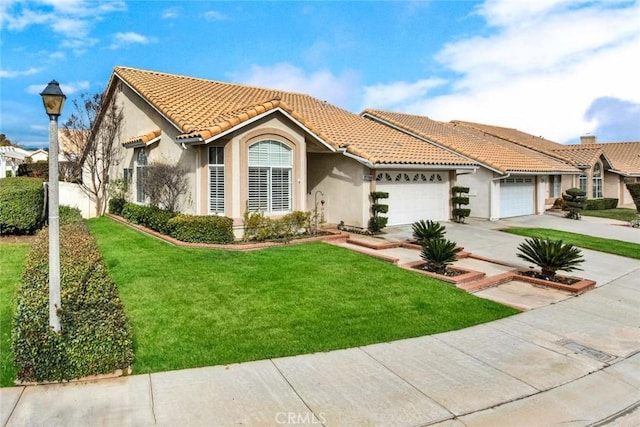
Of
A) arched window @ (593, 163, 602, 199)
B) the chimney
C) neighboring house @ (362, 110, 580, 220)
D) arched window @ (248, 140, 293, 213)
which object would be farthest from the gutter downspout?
the chimney

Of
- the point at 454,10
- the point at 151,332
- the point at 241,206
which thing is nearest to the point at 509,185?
the point at 454,10

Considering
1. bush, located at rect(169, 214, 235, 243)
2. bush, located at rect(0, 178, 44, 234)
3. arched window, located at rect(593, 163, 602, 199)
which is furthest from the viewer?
arched window, located at rect(593, 163, 602, 199)

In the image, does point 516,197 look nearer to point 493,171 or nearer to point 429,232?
point 493,171

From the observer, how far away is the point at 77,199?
68.9ft

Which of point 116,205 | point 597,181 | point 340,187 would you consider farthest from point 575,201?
point 116,205

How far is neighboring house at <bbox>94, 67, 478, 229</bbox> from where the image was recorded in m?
13.9

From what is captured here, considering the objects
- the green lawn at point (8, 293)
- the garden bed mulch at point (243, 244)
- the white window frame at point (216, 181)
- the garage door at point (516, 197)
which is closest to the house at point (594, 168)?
the garage door at point (516, 197)

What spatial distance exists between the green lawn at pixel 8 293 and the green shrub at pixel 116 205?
6.76m

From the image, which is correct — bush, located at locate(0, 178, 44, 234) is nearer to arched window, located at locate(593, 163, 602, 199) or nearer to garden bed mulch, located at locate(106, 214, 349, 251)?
garden bed mulch, located at locate(106, 214, 349, 251)

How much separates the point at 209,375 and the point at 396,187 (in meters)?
14.0

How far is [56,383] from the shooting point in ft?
16.9

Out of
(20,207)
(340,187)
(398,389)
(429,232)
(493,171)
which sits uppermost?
(493,171)

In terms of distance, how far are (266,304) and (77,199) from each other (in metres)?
16.9

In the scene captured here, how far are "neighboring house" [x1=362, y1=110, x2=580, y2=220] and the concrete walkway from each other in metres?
15.4
